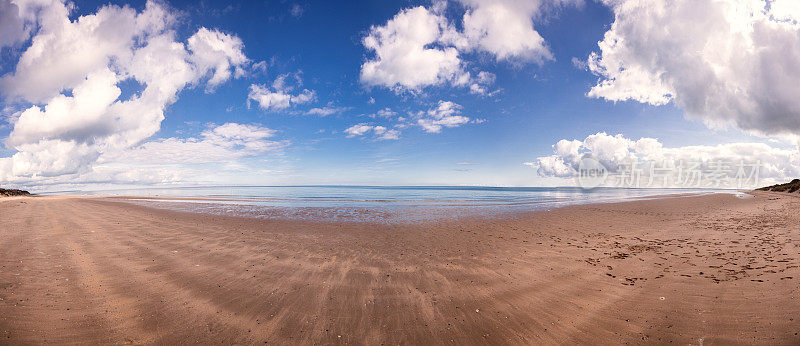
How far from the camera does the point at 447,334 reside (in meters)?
5.32

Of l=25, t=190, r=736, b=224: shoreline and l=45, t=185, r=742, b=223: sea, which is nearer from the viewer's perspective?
l=25, t=190, r=736, b=224: shoreline

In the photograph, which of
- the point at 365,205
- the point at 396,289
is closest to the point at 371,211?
the point at 365,205

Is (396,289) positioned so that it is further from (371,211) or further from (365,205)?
(365,205)

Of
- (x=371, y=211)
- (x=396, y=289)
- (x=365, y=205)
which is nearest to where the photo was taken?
(x=396, y=289)

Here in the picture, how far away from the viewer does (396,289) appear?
7.41 m

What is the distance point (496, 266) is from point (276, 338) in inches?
285

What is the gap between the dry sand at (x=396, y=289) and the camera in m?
5.27

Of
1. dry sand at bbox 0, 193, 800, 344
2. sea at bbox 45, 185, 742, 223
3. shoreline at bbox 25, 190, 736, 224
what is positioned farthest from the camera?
sea at bbox 45, 185, 742, 223

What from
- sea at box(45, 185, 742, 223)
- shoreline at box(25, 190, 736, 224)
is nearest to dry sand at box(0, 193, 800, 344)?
shoreline at box(25, 190, 736, 224)

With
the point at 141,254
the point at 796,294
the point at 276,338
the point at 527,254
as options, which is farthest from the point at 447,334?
the point at 141,254

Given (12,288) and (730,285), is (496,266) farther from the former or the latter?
A: (12,288)

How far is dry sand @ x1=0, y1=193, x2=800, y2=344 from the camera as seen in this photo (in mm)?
5273

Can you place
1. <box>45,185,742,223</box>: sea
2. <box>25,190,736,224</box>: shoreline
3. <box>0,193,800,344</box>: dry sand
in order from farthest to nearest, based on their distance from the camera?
<box>45,185,742,223</box>: sea → <box>25,190,736,224</box>: shoreline → <box>0,193,800,344</box>: dry sand

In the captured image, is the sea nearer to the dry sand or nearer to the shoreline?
the shoreline
